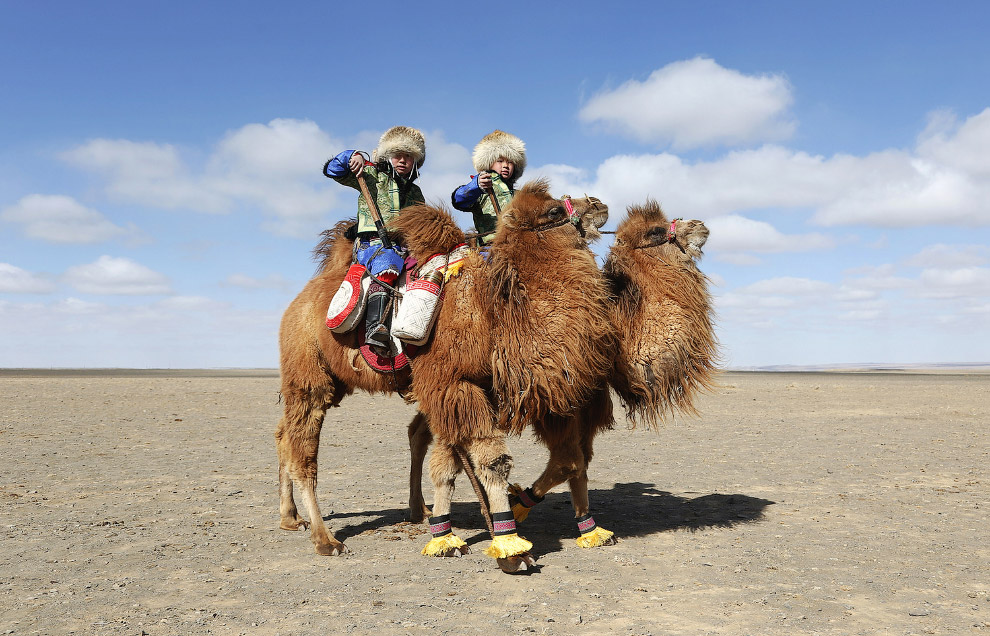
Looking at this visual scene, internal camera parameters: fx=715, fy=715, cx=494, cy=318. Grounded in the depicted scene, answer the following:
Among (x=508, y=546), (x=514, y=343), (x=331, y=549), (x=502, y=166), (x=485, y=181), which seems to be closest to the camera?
(x=508, y=546)

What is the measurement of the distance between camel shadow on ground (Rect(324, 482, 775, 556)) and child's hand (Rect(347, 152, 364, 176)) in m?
3.44

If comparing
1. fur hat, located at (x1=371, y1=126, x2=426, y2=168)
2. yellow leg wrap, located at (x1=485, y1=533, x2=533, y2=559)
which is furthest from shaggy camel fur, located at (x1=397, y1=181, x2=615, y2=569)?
fur hat, located at (x1=371, y1=126, x2=426, y2=168)

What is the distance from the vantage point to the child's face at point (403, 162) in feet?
22.0

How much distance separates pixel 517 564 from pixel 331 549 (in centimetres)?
178

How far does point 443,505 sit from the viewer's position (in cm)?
605

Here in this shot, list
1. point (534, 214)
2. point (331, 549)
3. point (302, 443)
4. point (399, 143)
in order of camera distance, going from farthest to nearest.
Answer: point (302, 443), point (399, 143), point (331, 549), point (534, 214)

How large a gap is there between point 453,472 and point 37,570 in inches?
130

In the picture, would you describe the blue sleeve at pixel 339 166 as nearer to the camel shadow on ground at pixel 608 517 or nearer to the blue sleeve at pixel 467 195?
the blue sleeve at pixel 467 195

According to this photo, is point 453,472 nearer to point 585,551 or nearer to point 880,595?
point 585,551

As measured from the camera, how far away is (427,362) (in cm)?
579

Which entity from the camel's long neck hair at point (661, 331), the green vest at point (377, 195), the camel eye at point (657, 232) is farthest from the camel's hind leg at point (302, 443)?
the camel eye at point (657, 232)

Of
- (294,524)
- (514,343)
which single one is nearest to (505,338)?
(514,343)

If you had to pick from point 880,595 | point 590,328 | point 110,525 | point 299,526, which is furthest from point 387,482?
point 880,595

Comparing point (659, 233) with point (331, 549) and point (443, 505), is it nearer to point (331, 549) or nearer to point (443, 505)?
point (443, 505)
